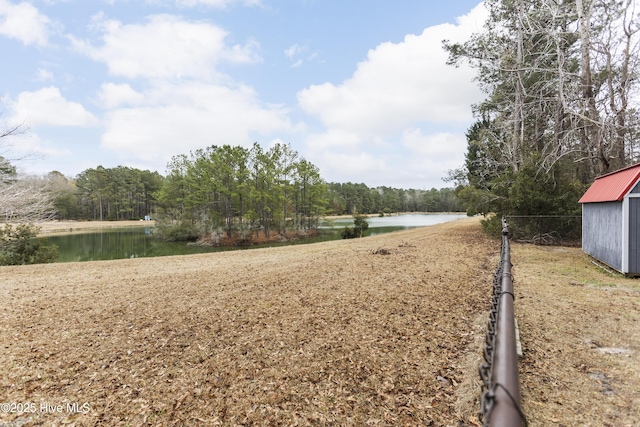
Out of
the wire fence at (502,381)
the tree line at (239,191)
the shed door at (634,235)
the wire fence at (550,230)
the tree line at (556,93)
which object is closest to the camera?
the wire fence at (502,381)

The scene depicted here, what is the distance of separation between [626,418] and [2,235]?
55.4ft

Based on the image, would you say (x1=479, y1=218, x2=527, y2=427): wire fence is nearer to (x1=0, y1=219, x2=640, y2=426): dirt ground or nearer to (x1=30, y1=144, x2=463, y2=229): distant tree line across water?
(x1=0, y1=219, x2=640, y2=426): dirt ground

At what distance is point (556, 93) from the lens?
1022 cm

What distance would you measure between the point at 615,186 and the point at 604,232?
1.20 m

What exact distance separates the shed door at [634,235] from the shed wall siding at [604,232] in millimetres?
223

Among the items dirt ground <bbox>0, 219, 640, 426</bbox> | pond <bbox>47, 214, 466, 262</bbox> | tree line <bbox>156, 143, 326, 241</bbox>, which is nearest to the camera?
dirt ground <bbox>0, 219, 640, 426</bbox>

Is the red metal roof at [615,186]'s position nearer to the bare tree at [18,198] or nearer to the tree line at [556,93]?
the tree line at [556,93]

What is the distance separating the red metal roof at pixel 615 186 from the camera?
19.6 ft

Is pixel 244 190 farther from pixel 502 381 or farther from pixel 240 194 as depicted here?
pixel 502 381

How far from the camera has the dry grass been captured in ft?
7.80

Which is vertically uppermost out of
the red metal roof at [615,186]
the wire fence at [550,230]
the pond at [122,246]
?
the red metal roof at [615,186]

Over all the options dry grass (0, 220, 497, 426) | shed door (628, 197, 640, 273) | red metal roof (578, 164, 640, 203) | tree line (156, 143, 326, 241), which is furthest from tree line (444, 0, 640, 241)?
tree line (156, 143, 326, 241)

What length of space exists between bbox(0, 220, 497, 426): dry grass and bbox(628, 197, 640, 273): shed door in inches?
116

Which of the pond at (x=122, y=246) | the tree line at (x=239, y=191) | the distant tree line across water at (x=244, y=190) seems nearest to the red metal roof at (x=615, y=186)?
the distant tree line across water at (x=244, y=190)
